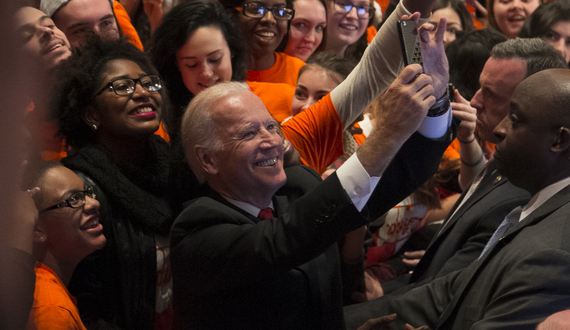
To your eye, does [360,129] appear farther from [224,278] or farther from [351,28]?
[224,278]

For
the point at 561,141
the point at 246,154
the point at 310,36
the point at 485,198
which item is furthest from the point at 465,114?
the point at 310,36

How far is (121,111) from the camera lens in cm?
195

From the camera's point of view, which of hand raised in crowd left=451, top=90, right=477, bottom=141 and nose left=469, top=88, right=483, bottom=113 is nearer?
Answer: nose left=469, top=88, right=483, bottom=113

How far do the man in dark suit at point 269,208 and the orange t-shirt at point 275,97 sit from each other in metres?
0.97

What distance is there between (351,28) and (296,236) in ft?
8.04

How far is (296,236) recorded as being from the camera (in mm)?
1290

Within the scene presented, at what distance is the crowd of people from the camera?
1326 millimetres

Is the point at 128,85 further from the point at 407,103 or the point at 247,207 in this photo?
the point at 407,103

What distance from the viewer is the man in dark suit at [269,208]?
130cm

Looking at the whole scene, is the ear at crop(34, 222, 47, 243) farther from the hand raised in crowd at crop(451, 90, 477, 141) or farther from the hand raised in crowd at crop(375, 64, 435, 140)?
the hand raised in crowd at crop(451, 90, 477, 141)

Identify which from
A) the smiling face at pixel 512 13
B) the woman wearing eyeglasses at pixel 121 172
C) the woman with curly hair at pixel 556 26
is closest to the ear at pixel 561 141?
the woman wearing eyeglasses at pixel 121 172

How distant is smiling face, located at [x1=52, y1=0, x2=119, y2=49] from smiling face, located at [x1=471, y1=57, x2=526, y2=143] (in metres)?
1.54

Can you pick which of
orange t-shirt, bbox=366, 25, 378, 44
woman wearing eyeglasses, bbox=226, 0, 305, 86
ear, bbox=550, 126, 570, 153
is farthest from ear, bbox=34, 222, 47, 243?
orange t-shirt, bbox=366, 25, 378, 44

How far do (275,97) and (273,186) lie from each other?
1.24m
